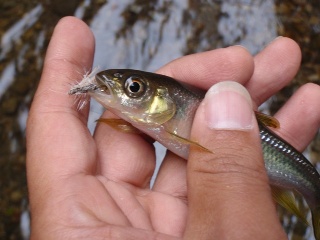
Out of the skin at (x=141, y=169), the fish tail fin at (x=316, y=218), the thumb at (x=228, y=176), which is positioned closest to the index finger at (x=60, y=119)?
the skin at (x=141, y=169)

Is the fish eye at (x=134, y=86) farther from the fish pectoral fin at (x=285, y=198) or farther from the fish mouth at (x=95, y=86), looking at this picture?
the fish pectoral fin at (x=285, y=198)

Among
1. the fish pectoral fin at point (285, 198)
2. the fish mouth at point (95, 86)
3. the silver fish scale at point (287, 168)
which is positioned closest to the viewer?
the fish mouth at point (95, 86)

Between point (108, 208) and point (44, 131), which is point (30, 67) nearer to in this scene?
point (44, 131)

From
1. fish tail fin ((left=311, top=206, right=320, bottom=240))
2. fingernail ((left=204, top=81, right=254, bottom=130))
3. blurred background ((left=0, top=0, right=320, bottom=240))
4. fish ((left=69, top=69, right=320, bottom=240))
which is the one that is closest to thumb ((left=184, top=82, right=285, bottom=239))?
fingernail ((left=204, top=81, right=254, bottom=130))

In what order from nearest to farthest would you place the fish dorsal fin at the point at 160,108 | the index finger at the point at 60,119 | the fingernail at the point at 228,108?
the fingernail at the point at 228,108 → the index finger at the point at 60,119 → the fish dorsal fin at the point at 160,108

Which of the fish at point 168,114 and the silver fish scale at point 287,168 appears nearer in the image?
the fish at point 168,114

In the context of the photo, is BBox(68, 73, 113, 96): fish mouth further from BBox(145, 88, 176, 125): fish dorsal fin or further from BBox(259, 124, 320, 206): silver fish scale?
BBox(259, 124, 320, 206): silver fish scale
